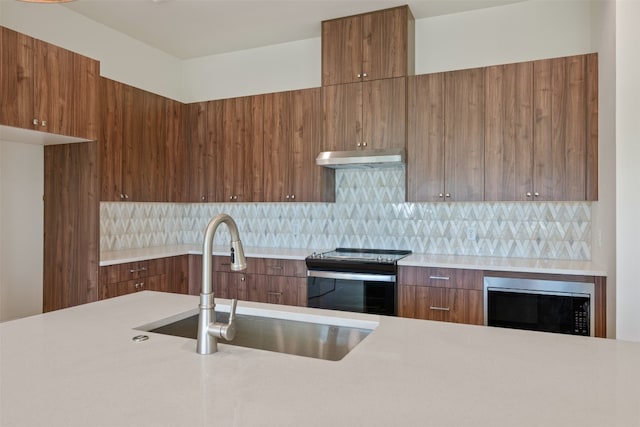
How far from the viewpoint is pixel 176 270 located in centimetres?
402

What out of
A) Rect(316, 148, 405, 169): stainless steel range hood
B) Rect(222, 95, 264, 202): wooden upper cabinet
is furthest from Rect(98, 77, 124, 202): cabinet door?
Rect(316, 148, 405, 169): stainless steel range hood

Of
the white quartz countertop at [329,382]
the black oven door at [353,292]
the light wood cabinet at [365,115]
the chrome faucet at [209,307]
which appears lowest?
the black oven door at [353,292]

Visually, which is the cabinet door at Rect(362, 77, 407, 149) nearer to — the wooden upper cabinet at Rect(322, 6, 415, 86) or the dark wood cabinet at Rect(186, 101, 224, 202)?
the wooden upper cabinet at Rect(322, 6, 415, 86)

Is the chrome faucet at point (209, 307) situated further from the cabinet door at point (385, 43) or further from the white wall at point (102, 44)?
the white wall at point (102, 44)

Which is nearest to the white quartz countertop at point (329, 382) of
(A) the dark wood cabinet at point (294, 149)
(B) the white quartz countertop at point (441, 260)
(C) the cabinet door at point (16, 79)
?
(B) the white quartz countertop at point (441, 260)

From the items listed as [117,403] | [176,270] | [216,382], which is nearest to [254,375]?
[216,382]

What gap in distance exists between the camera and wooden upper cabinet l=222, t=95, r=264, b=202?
13.4 feet

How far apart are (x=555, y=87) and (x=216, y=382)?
123 inches

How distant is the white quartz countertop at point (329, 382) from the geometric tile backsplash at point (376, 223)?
88.2 inches

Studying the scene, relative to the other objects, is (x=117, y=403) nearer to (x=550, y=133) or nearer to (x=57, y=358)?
(x=57, y=358)

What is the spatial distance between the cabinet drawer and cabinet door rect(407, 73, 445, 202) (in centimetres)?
60

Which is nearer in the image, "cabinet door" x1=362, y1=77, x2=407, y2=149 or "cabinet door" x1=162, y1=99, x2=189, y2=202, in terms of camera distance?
"cabinet door" x1=362, y1=77, x2=407, y2=149

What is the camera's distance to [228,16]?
3.71m

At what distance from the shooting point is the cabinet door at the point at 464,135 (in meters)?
3.30
